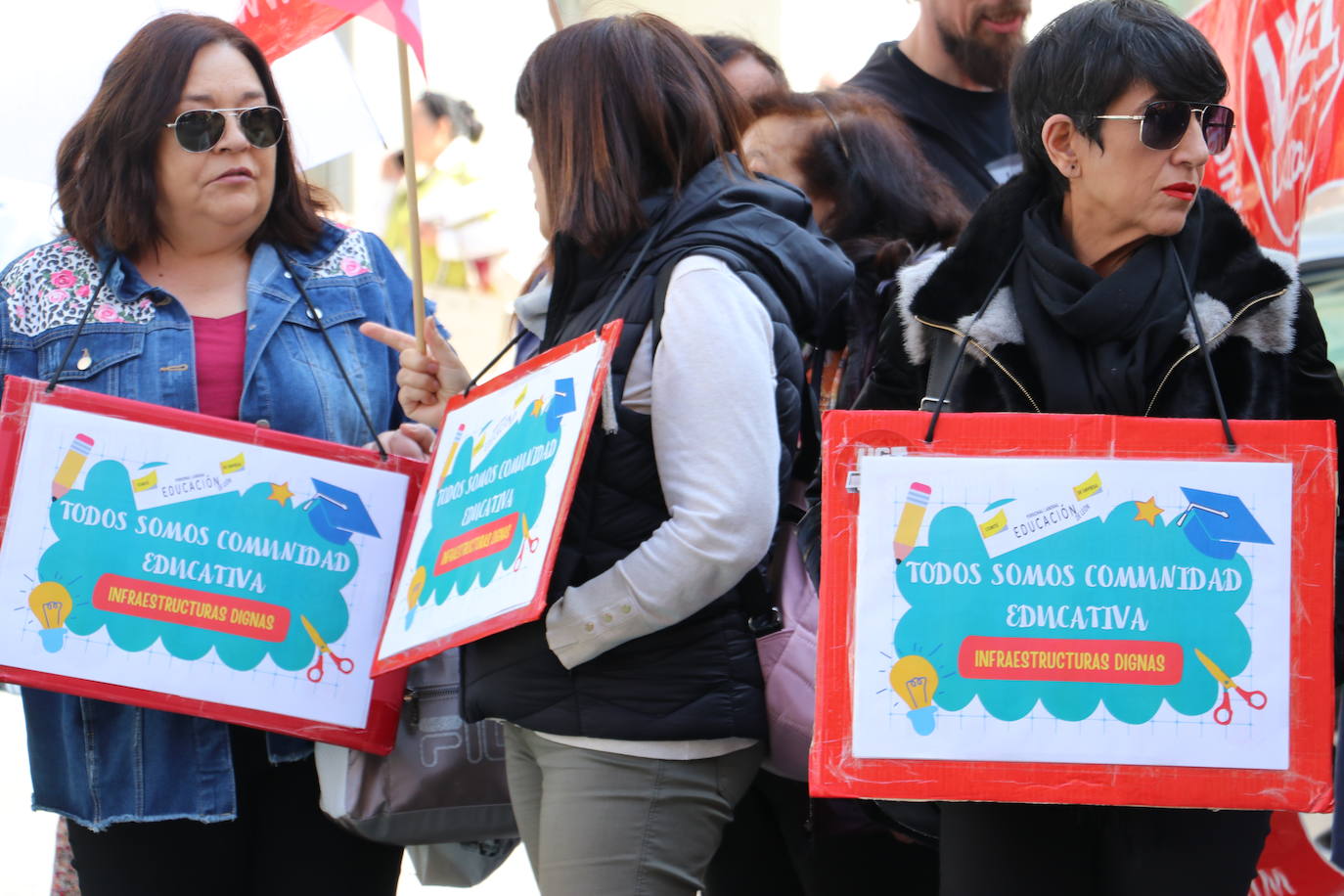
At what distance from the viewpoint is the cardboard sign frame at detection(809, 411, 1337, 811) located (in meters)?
2.08

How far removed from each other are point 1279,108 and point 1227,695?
1.62 m

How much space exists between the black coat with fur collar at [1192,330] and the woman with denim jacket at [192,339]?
3.60 ft

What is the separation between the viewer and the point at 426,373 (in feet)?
9.80

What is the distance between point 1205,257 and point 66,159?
212 cm

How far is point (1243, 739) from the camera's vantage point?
2076 millimetres

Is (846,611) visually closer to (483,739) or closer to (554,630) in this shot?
(554,630)

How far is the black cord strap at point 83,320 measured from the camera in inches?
112

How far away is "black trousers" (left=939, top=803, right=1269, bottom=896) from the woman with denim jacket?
124cm

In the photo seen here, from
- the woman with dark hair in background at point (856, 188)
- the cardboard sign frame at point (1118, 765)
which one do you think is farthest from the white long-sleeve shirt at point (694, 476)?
the woman with dark hair in background at point (856, 188)

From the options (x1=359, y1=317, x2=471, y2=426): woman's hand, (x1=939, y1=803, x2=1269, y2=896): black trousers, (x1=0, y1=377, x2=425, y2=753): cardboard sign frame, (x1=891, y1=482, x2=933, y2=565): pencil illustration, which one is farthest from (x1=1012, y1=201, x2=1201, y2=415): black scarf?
(x1=0, y1=377, x2=425, y2=753): cardboard sign frame

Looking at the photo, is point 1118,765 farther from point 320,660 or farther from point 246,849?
point 246,849

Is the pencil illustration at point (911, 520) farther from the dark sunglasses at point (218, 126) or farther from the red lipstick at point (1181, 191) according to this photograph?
the dark sunglasses at point (218, 126)

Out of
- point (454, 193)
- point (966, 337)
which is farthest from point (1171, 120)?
point (454, 193)

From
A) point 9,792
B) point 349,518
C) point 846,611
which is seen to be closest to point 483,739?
point 349,518
